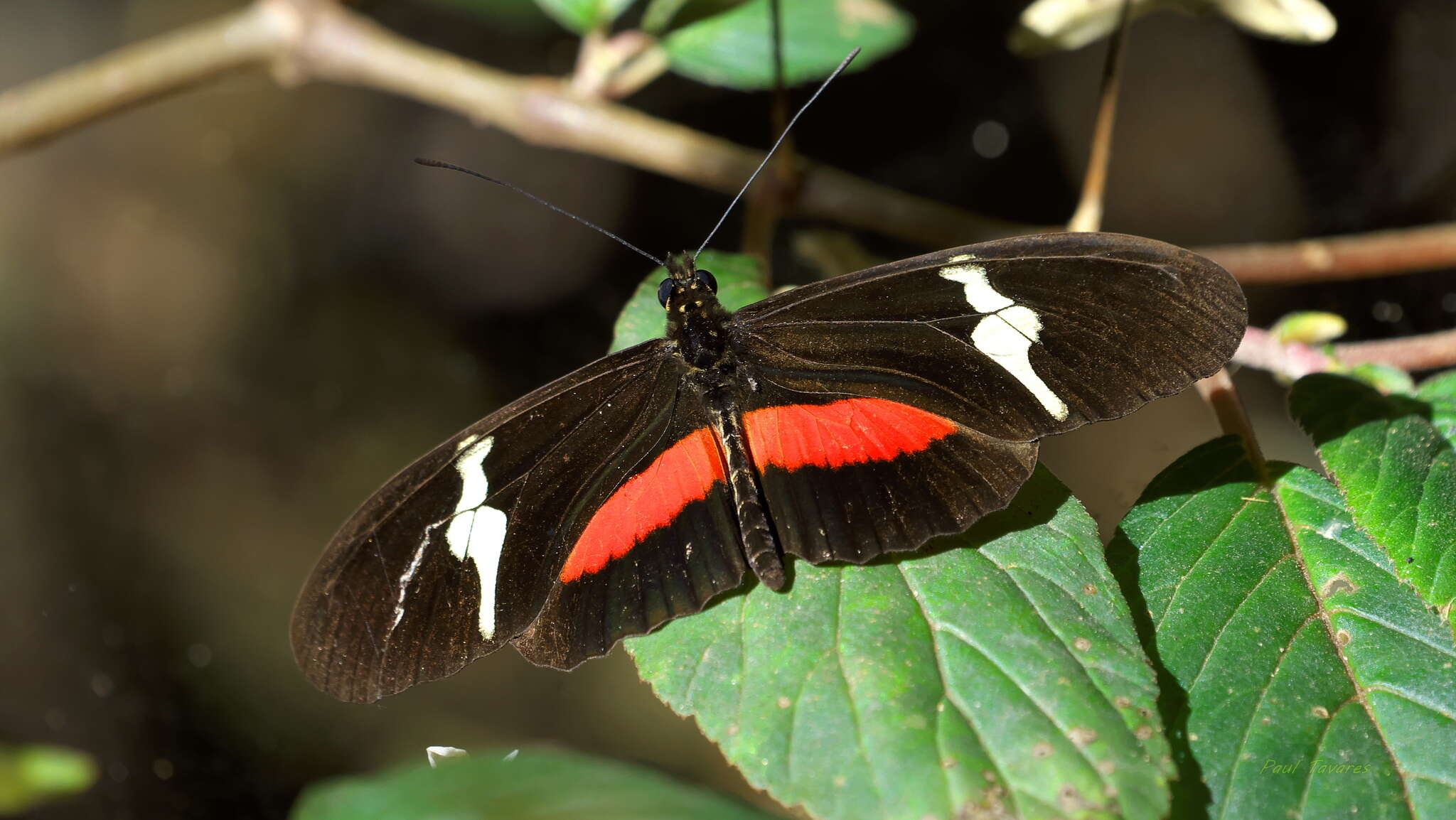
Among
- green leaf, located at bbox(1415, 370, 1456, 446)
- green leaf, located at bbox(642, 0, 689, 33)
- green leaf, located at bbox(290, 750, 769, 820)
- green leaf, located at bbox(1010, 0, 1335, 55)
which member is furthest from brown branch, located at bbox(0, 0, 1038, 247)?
green leaf, located at bbox(290, 750, 769, 820)

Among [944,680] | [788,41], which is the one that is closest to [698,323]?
Result: [944,680]

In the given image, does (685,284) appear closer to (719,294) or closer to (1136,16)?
(719,294)

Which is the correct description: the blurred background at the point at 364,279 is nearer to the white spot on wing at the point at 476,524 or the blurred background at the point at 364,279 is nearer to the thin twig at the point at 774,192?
the thin twig at the point at 774,192

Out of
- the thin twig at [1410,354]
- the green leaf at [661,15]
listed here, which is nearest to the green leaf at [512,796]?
the thin twig at [1410,354]

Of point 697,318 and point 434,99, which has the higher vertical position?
point 434,99

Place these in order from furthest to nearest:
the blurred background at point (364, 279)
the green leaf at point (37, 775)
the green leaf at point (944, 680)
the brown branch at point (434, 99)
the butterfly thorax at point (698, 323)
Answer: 1. the blurred background at point (364, 279)
2. the brown branch at point (434, 99)
3. the butterfly thorax at point (698, 323)
4. the green leaf at point (944, 680)
5. the green leaf at point (37, 775)

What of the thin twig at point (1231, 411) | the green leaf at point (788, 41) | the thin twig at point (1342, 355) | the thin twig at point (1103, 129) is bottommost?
the thin twig at point (1231, 411)

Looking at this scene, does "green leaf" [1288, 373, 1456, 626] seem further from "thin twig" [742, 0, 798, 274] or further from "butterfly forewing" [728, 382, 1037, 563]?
"thin twig" [742, 0, 798, 274]
